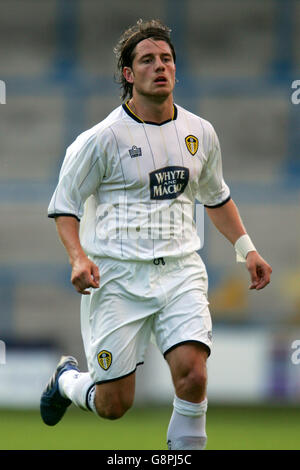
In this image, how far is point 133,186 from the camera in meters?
5.24

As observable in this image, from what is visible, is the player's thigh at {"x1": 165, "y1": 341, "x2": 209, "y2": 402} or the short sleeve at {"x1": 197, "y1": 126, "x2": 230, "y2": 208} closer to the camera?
the player's thigh at {"x1": 165, "y1": 341, "x2": 209, "y2": 402}

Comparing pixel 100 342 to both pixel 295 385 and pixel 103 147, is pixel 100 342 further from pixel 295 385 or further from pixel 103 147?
pixel 295 385

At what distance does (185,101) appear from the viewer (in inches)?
549

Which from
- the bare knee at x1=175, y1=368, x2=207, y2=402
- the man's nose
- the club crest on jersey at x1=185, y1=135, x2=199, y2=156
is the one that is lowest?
the bare knee at x1=175, y1=368, x2=207, y2=402

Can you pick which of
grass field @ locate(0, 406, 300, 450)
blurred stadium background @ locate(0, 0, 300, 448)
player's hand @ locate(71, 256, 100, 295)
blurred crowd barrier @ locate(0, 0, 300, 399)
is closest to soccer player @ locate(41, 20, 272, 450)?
player's hand @ locate(71, 256, 100, 295)

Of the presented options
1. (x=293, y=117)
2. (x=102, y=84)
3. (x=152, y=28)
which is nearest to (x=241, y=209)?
(x=293, y=117)

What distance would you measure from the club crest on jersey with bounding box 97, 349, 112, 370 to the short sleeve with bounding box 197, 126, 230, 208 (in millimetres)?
1103

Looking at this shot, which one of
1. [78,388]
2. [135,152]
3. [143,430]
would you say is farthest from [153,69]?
[143,430]

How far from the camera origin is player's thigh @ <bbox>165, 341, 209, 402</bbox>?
4.96 m

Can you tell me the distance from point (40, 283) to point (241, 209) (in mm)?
3065

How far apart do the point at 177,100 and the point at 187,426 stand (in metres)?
9.22

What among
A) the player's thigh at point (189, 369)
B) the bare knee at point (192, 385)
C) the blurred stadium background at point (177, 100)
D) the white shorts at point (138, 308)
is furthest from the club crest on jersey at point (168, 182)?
the blurred stadium background at point (177, 100)

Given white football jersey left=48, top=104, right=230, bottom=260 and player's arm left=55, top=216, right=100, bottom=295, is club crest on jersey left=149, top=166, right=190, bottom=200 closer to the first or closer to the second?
white football jersey left=48, top=104, right=230, bottom=260

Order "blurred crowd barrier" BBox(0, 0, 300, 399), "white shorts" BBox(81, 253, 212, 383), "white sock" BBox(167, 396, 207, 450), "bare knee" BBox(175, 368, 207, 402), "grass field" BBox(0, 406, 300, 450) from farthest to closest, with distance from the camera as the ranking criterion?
"blurred crowd barrier" BBox(0, 0, 300, 399) < "grass field" BBox(0, 406, 300, 450) < "white shorts" BBox(81, 253, 212, 383) < "white sock" BBox(167, 396, 207, 450) < "bare knee" BBox(175, 368, 207, 402)
